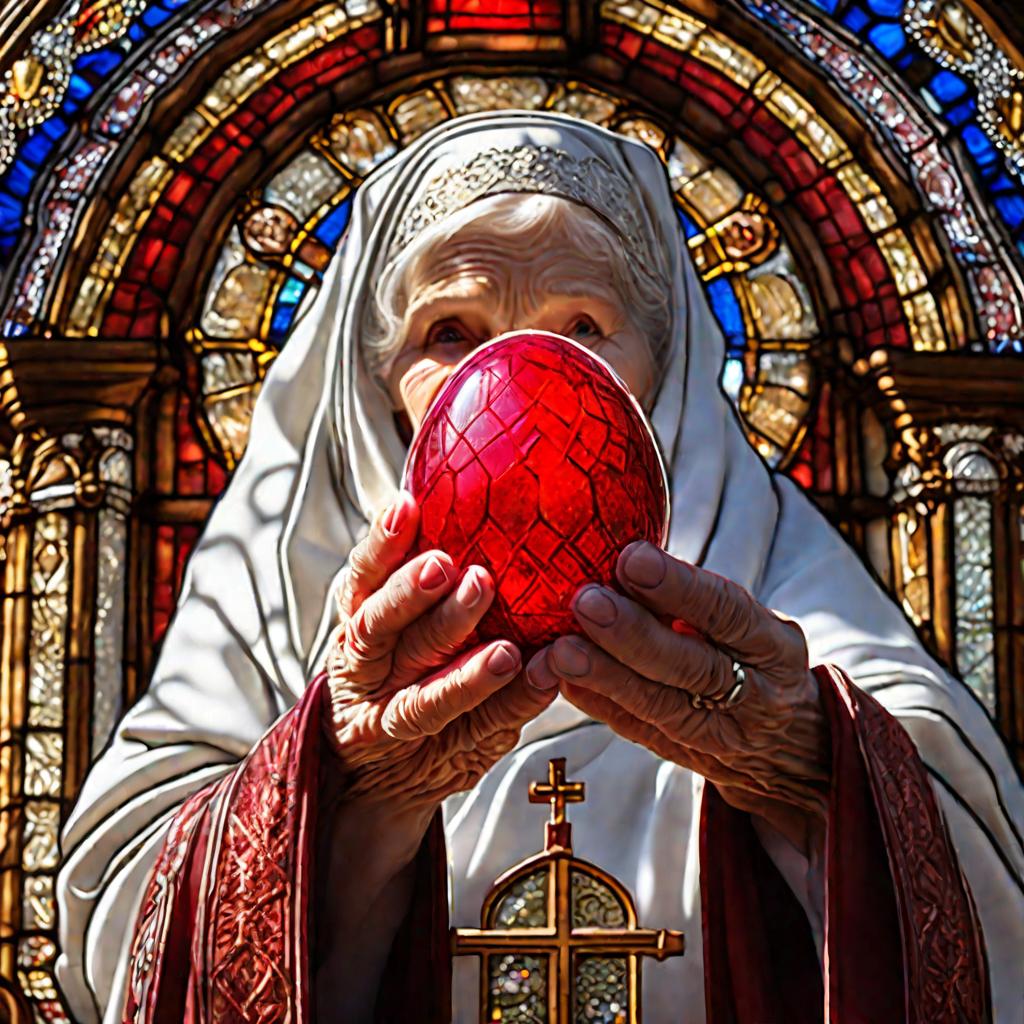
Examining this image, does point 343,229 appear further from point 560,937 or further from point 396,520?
point 396,520

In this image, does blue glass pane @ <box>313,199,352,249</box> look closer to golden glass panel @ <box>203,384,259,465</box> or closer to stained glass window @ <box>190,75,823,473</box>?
stained glass window @ <box>190,75,823,473</box>

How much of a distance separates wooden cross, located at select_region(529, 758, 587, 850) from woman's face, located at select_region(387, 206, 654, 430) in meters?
0.56

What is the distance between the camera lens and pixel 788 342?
19.2ft

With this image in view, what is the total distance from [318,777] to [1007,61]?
309 cm

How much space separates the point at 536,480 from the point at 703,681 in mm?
296

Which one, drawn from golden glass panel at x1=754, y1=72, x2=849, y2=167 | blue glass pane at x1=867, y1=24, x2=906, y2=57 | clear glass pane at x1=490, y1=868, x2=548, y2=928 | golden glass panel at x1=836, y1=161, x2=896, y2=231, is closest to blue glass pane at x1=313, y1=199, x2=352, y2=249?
golden glass panel at x1=754, y1=72, x2=849, y2=167

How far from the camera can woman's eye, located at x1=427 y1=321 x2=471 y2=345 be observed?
12.9 ft

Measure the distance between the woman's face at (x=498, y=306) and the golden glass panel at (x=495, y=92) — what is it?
2.04 meters

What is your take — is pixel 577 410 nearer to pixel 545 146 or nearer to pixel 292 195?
pixel 545 146

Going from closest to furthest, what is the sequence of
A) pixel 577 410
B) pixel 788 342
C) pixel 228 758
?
pixel 577 410 < pixel 228 758 < pixel 788 342

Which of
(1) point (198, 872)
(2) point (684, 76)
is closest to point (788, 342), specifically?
(2) point (684, 76)

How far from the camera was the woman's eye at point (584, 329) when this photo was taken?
154 inches

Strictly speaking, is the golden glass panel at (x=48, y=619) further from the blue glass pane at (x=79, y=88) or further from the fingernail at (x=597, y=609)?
the fingernail at (x=597, y=609)

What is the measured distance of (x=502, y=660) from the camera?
300cm
